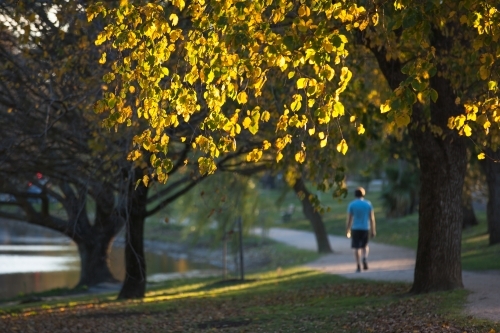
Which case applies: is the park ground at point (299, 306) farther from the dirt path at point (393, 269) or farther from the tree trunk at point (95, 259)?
the tree trunk at point (95, 259)

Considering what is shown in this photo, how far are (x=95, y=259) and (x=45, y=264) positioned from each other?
12458 millimetres

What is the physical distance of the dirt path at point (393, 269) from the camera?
12.1 meters

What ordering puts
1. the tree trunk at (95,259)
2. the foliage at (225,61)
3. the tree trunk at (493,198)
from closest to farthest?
the foliage at (225,61)
the tree trunk at (493,198)
the tree trunk at (95,259)

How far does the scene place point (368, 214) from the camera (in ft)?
Answer: 61.6

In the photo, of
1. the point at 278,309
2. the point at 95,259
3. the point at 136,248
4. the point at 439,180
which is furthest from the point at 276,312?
the point at 95,259

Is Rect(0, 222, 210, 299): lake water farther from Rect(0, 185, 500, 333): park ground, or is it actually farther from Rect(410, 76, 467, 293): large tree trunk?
Rect(410, 76, 467, 293): large tree trunk

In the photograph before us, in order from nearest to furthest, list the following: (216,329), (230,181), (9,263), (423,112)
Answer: (216,329) < (423,112) < (230,181) < (9,263)

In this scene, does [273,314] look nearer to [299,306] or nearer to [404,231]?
[299,306]

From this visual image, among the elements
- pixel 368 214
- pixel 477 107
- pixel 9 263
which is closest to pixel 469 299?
pixel 477 107

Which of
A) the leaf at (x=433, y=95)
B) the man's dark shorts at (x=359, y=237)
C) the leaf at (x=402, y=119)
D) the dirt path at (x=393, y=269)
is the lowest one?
the dirt path at (x=393, y=269)

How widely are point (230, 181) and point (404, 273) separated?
31.8ft

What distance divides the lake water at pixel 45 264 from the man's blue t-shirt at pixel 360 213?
7.80 m

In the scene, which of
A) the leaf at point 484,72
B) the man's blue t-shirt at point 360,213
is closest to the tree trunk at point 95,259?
the man's blue t-shirt at point 360,213

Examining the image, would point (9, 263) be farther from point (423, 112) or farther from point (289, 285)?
point (423, 112)
